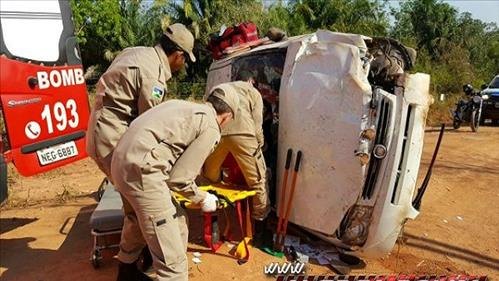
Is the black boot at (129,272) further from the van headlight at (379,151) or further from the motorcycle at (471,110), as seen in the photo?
the motorcycle at (471,110)

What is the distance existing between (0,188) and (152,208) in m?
1.49

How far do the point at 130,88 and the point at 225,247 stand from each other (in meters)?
1.61

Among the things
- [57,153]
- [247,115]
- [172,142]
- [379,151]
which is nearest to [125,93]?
[172,142]

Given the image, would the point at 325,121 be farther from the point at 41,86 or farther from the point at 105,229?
the point at 41,86

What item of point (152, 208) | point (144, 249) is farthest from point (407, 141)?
point (144, 249)

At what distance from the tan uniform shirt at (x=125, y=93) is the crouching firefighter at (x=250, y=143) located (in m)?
0.63

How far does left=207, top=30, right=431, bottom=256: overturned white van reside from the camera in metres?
3.48

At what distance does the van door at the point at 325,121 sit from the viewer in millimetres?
3543

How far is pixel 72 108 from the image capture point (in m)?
4.34

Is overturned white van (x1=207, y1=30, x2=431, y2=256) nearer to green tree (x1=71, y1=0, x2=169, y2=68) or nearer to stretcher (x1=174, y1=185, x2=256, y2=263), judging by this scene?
stretcher (x1=174, y1=185, x2=256, y2=263)

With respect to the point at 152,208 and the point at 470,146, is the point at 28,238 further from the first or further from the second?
the point at 470,146

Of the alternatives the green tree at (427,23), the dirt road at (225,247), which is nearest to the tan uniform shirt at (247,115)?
the dirt road at (225,247)

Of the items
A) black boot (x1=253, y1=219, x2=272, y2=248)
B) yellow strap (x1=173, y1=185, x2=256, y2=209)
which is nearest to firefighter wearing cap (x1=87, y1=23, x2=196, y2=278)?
yellow strap (x1=173, y1=185, x2=256, y2=209)

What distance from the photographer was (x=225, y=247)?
4258 millimetres
